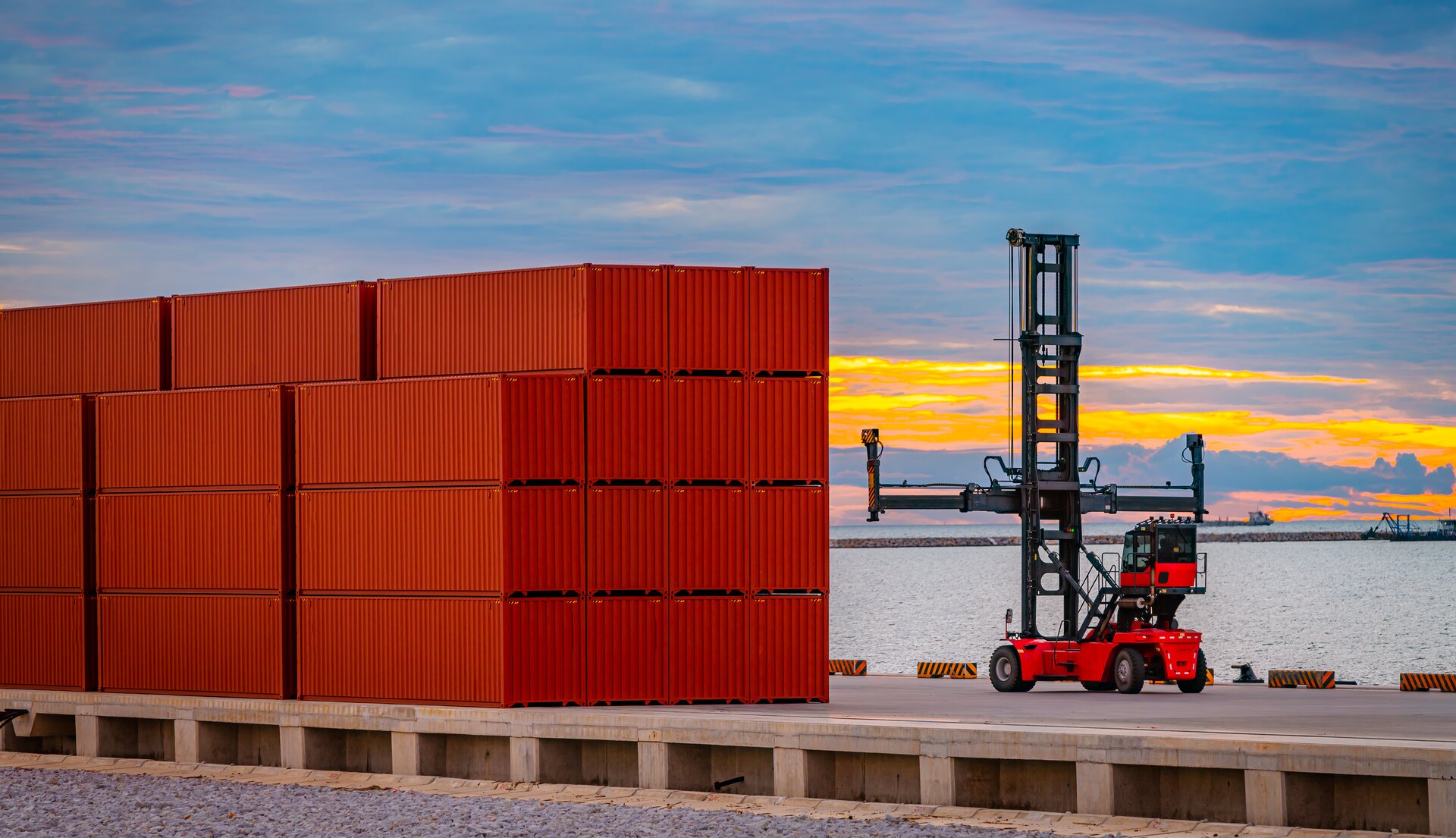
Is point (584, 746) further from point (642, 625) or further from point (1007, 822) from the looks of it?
point (1007, 822)

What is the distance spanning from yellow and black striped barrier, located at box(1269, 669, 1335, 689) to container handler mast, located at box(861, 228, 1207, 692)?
1.77 metres

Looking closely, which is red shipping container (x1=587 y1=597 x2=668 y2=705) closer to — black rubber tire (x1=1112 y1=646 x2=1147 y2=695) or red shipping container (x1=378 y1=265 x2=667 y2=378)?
red shipping container (x1=378 y1=265 x2=667 y2=378)

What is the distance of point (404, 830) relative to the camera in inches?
711

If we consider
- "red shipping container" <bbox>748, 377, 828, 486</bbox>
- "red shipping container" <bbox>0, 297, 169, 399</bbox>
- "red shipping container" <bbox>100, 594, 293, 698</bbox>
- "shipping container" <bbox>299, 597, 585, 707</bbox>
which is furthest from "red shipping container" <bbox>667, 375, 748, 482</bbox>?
"red shipping container" <bbox>0, 297, 169, 399</bbox>

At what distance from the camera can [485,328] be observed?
74.8ft

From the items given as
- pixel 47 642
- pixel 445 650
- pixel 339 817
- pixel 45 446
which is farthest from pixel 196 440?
pixel 339 817

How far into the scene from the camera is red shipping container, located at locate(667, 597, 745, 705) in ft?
72.4

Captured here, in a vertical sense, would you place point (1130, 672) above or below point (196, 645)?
below

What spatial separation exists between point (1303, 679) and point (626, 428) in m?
12.0

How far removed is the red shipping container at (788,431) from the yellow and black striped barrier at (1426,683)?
9418mm

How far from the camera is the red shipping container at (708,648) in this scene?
869 inches

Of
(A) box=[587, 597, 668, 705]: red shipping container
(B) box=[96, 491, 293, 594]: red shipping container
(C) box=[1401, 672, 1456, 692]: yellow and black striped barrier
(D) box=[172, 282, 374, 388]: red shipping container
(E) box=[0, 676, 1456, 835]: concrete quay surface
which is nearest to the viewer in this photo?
(E) box=[0, 676, 1456, 835]: concrete quay surface

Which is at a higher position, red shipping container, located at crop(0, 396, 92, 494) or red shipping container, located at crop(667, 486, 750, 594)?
red shipping container, located at crop(0, 396, 92, 494)

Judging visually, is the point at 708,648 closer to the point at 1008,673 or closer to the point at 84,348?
the point at 1008,673
